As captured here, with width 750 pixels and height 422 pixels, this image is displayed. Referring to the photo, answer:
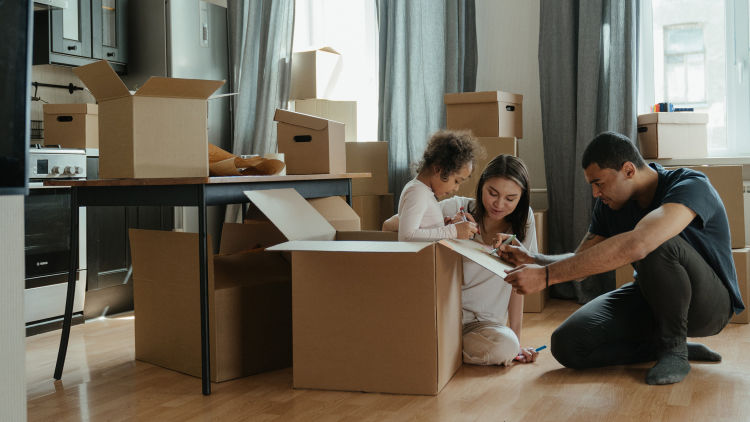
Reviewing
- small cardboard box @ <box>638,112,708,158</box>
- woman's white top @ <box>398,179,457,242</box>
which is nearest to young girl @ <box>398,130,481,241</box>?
woman's white top @ <box>398,179,457,242</box>

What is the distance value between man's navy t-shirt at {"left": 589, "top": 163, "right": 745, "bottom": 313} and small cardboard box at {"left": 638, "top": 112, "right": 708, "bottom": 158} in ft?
3.63

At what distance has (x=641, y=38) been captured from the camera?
3.66 m

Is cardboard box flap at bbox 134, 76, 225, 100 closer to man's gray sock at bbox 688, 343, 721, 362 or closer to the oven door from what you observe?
the oven door

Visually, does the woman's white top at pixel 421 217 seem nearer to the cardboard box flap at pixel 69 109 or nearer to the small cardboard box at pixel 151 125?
the small cardboard box at pixel 151 125

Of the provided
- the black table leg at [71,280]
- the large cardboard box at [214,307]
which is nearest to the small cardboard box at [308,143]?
the large cardboard box at [214,307]

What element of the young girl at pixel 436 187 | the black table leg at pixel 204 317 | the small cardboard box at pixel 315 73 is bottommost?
the black table leg at pixel 204 317

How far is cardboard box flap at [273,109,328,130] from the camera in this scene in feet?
8.88

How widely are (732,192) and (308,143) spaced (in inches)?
72.6

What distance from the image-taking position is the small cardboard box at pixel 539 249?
10.8 ft

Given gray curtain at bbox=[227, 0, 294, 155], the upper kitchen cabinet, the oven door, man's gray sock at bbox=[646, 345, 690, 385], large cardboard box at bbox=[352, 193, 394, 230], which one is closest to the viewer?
man's gray sock at bbox=[646, 345, 690, 385]

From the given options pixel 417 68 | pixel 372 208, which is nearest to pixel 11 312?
pixel 372 208

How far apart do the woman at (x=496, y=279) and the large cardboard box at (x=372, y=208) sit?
1.26 metres

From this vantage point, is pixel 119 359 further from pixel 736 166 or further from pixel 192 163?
pixel 736 166

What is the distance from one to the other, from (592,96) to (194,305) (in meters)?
2.24
